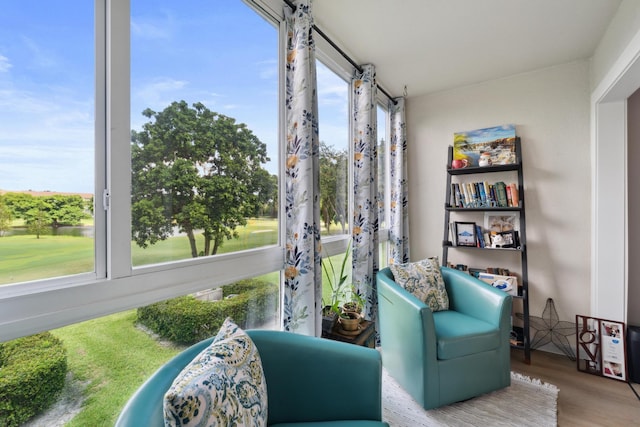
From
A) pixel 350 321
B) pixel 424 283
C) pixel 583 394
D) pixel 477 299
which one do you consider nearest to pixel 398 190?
pixel 424 283

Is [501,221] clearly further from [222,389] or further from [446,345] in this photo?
→ [222,389]

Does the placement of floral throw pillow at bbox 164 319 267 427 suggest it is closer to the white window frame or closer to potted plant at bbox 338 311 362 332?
the white window frame

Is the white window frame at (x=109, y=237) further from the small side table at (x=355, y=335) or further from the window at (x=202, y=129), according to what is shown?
the small side table at (x=355, y=335)

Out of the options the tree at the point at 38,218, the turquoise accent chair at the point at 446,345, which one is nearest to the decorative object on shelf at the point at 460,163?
the turquoise accent chair at the point at 446,345

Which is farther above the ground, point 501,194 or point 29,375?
point 501,194

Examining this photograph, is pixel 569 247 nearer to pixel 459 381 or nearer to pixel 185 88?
pixel 459 381

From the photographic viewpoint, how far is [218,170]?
149cm

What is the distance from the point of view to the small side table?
1902mm

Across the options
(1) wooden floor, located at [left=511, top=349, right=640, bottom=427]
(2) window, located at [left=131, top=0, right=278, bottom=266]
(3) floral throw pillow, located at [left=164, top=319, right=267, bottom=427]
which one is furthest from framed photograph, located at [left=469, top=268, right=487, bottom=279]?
(3) floral throw pillow, located at [left=164, top=319, right=267, bottom=427]

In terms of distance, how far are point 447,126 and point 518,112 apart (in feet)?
2.14

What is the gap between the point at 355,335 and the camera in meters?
1.92

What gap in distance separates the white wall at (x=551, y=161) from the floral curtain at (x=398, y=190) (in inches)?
21.1

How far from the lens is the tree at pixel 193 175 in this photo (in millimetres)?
1196

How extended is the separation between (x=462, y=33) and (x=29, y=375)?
3.02 metres
